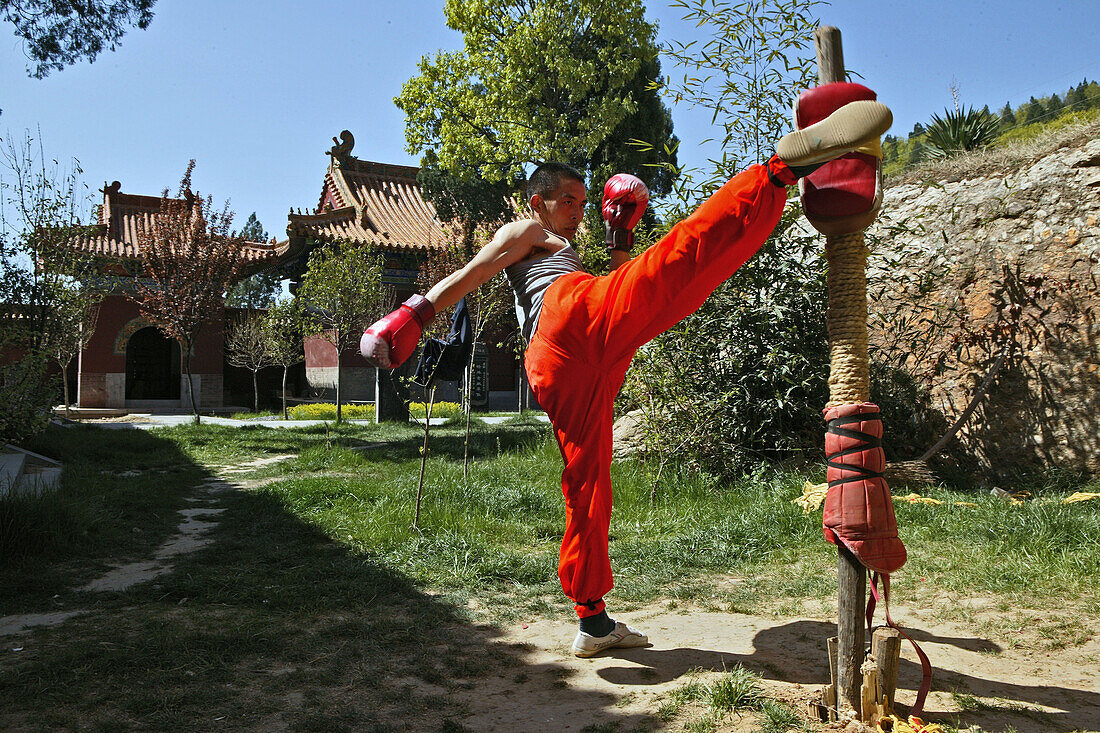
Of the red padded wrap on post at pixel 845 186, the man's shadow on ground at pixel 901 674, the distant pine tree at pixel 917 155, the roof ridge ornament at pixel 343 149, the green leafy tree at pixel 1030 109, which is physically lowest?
the man's shadow on ground at pixel 901 674

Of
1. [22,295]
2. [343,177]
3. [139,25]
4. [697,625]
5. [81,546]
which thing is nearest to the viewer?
[697,625]

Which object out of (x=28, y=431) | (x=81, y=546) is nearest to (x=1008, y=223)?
(x=81, y=546)

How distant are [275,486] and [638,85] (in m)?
9.70

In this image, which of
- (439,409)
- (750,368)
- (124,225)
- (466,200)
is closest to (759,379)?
(750,368)

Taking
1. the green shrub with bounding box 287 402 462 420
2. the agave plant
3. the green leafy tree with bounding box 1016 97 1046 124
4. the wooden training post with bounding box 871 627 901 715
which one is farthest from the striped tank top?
the green leafy tree with bounding box 1016 97 1046 124

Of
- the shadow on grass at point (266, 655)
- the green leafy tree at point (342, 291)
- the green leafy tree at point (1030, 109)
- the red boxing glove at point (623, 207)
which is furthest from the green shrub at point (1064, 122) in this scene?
the green leafy tree at point (1030, 109)

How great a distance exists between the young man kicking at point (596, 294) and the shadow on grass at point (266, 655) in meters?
0.48

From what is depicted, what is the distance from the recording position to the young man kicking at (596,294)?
195 cm

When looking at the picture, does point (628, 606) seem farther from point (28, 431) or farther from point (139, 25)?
point (28, 431)

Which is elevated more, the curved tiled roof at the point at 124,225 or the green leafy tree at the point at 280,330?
the curved tiled roof at the point at 124,225

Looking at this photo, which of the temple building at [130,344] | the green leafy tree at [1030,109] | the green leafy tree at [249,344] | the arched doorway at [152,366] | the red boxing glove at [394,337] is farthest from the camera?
the green leafy tree at [1030,109]

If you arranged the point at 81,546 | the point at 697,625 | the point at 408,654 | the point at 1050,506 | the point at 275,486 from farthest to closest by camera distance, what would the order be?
the point at 275,486 < the point at 81,546 < the point at 1050,506 < the point at 697,625 < the point at 408,654

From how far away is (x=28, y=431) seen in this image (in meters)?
6.31

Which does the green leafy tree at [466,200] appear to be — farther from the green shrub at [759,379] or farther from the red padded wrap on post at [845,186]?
the red padded wrap on post at [845,186]
